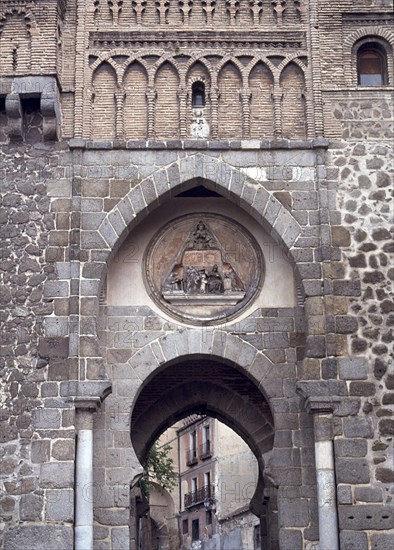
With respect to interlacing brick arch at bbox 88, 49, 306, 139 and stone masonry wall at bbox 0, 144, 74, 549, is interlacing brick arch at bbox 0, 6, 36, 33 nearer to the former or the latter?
interlacing brick arch at bbox 88, 49, 306, 139

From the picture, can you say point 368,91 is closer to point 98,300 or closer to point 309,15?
point 309,15

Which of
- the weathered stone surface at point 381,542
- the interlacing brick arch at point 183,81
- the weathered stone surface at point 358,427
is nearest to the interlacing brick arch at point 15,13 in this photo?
the interlacing brick arch at point 183,81

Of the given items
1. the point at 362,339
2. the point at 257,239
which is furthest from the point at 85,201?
the point at 362,339

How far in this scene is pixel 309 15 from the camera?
15.0m

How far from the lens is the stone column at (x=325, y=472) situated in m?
13.0

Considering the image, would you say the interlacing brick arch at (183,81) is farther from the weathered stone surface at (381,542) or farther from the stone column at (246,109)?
the weathered stone surface at (381,542)

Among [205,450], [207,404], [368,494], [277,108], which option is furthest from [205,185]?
[205,450]

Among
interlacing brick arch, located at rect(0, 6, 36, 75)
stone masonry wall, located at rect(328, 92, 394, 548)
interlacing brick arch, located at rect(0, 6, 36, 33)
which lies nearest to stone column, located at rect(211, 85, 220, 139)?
stone masonry wall, located at rect(328, 92, 394, 548)

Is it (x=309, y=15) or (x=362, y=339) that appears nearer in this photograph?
(x=362, y=339)

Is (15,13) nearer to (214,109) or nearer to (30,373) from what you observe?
(214,109)

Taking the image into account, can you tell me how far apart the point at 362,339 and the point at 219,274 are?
7.81 feet

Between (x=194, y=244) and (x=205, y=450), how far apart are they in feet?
73.0

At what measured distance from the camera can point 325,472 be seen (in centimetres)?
1319

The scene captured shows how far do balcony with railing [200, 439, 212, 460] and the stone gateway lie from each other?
20.2 m
